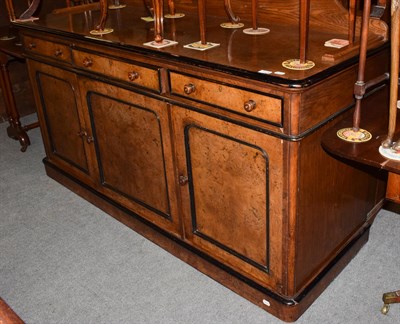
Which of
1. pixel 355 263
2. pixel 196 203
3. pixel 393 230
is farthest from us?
pixel 393 230

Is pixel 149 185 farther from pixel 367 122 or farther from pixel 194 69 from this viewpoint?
pixel 367 122

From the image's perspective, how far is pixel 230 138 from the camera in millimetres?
2094

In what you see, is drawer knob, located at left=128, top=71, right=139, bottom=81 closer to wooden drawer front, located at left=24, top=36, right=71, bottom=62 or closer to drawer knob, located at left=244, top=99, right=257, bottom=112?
wooden drawer front, located at left=24, top=36, right=71, bottom=62

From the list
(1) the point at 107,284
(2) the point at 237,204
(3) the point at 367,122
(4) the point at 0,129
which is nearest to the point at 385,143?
(3) the point at 367,122

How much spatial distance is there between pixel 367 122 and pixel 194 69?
731mm

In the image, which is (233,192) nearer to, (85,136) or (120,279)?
(120,279)

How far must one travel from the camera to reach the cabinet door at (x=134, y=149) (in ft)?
8.13

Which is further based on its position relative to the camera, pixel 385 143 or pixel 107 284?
pixel 107 284

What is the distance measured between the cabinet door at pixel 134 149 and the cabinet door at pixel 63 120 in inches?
5.2

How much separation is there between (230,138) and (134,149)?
0.76 m

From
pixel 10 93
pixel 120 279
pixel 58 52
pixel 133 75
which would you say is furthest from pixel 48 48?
pixel 120 279

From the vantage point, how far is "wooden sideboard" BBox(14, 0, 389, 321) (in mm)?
1946

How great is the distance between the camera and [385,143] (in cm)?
167

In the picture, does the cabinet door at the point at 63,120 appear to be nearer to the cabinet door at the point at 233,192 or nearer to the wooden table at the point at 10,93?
the wooden table at the point at 10,93
